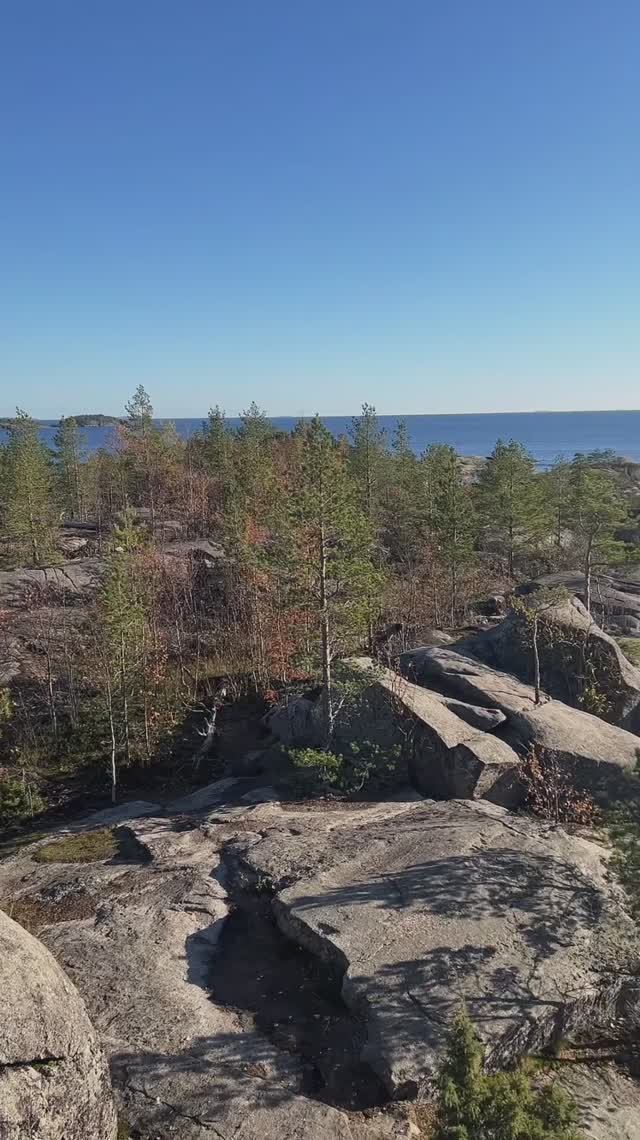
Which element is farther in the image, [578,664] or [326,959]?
[578,664]

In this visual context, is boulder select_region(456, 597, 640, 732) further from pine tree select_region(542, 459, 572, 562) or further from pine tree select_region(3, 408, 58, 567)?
pine tree select_region(3, 408, 58, 567)

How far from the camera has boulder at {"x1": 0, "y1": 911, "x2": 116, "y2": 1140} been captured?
6723mm

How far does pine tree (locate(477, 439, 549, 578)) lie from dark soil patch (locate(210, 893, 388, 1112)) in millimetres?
32903

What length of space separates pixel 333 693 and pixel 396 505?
3711 centimetres

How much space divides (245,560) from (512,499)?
1848 cm

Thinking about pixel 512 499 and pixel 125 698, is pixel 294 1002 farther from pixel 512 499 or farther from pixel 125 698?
pixel 512 499

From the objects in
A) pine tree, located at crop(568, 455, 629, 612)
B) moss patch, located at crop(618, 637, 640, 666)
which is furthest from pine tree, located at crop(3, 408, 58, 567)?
moss patch, located at crop(618, 637, 640, 666)

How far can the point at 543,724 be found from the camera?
1992cm

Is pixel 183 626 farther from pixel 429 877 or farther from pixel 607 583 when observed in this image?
pixel 607 583

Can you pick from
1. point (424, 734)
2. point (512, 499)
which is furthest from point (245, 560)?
point (512, 499)

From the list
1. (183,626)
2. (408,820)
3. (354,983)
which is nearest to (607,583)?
(183,626)

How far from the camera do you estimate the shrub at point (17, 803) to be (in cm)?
2153

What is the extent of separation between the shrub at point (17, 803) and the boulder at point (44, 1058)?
49.5 ft

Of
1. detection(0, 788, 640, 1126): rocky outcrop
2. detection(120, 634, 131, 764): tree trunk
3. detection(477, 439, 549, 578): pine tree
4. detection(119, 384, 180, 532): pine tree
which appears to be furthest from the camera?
detection(119, 384, 180, 532): pine tree
